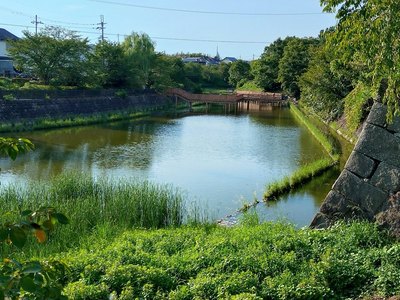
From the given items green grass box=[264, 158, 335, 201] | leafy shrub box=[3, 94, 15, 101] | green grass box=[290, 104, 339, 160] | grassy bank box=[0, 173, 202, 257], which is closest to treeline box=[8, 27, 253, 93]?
leafy shrub box=[3, 94, 15, 101]

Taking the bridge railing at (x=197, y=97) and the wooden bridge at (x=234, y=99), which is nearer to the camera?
the bridge railing at (x=197, y=97)

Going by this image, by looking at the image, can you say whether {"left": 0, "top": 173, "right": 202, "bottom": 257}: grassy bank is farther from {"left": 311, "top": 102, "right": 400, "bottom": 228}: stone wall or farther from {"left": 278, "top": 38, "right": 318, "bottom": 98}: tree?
{"left": 278, "top": 38, "right": 318, "bottom": 98}: tree

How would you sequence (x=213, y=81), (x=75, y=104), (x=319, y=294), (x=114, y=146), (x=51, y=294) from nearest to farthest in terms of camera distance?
(x=51, y=294), (x=319, y=294), (x=114, y=146), (x=75, y=104), (x=213, y=81)

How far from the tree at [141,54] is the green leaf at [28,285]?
1656 inches

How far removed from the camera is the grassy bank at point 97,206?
805cm

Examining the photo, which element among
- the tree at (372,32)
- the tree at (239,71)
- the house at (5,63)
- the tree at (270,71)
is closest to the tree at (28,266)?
the tree at (372,32)

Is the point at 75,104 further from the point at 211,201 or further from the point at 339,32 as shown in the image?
the point at 339,32

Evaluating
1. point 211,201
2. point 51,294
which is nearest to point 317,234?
point 51,294

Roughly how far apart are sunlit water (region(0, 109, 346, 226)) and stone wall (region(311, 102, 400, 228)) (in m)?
2.86

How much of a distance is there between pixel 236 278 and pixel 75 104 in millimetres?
30865

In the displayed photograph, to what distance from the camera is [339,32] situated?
470 cm

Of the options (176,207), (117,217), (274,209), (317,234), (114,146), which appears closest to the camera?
(317,234)

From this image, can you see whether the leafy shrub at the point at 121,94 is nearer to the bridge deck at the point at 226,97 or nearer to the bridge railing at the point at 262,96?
the bridge deck at the point at 226,97

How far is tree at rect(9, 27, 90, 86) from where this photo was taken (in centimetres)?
3403
